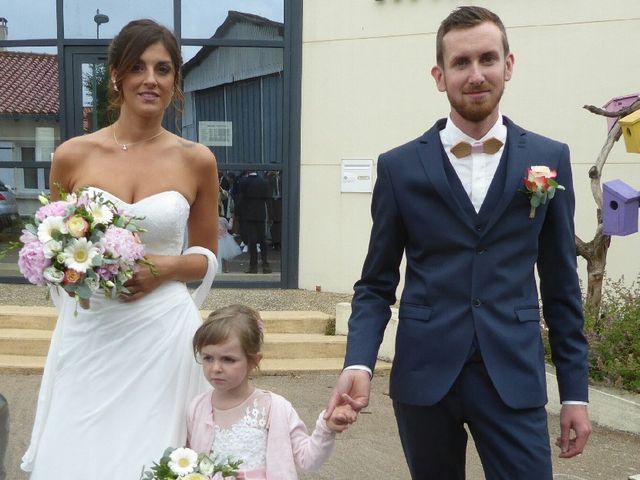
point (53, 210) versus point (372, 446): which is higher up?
point (53, 210)

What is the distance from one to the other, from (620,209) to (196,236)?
280 centimetres

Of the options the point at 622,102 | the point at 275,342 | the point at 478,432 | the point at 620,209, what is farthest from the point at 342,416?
the point at 275,342

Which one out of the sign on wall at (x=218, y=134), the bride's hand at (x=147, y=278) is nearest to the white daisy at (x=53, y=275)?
the bride's hand at (x=147, y=278)

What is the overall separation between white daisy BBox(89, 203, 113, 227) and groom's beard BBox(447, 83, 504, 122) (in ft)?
3.88

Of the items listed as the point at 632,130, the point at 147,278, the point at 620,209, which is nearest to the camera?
the point at 147,278

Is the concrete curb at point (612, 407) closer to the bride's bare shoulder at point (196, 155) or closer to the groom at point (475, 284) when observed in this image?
the bride's bare shoulder at point (196, 155)

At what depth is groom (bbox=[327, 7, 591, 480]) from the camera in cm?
236

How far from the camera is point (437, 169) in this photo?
2.44m

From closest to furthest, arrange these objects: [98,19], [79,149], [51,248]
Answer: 1. [51,248]
2. [79,149]
3. [98,19]

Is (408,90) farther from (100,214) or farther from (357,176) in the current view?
(100,214)

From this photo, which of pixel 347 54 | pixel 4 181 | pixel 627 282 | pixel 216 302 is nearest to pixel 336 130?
pixel 347 54

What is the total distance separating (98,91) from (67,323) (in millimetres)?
7448

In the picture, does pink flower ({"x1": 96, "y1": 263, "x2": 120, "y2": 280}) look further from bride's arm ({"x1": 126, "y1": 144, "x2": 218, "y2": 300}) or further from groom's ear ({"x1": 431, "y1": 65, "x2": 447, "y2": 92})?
groom's ear ({"x1": 431, "y1": 65, "x2": 447, "y2": 92})

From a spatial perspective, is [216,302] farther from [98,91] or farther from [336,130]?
[98,91]
